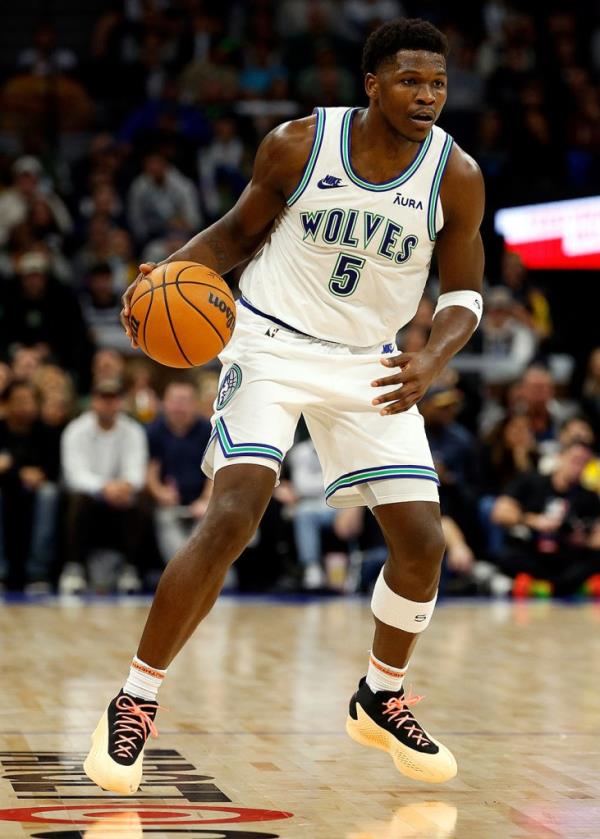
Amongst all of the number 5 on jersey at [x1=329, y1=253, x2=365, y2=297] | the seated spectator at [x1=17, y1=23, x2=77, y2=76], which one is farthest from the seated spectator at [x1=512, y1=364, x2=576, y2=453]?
the number 5 on jersey at [x1=329, y1=253, x2=365, y2=297]

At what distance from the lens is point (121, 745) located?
13.1ft

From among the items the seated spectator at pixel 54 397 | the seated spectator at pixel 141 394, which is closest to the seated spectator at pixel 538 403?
the seated spectator at pixel 141 394

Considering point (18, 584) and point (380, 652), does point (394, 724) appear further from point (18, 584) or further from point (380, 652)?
point (18, 584)

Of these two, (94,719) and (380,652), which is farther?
(94,719)

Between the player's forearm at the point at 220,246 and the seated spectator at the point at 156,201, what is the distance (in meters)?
9.85

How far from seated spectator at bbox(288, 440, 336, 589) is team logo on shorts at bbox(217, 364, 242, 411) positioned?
670 centimetres

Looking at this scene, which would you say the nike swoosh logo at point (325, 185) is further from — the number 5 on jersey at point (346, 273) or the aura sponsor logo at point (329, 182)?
the number 5 on jersey at point (346, 273)

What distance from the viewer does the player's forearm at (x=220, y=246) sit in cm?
452

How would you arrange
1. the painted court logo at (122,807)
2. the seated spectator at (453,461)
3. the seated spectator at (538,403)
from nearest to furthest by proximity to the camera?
the painted court logo at (122,807) → the seated spectator at (453,461) → the seated spectator at (538,403)

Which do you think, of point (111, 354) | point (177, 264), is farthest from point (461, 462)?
point (177, 264)

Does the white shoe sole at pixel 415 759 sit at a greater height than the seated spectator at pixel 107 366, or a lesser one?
greater

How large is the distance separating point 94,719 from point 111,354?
6.62 m

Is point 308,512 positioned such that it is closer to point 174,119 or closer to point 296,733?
point 174,119

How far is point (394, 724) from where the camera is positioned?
14.8 feet
